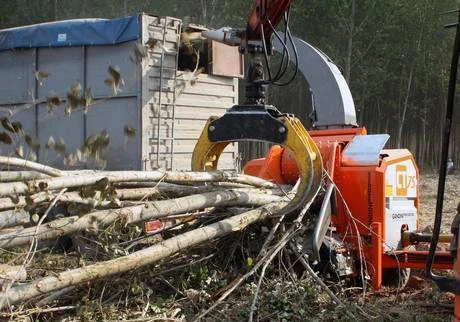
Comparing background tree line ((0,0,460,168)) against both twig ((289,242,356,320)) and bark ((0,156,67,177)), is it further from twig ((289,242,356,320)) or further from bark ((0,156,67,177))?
bark ((0,156,67,177))

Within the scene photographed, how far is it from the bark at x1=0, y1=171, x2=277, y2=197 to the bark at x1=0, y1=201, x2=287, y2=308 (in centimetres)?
34

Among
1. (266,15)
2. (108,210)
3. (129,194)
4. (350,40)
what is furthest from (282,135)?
(350,40)

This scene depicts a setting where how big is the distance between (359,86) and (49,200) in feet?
63.5

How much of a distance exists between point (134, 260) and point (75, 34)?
531 centimetres

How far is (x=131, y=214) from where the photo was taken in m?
4.01

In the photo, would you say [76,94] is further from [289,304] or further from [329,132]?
[329,132]

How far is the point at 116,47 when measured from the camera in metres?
8.09

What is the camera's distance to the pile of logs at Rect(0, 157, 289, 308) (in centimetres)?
349

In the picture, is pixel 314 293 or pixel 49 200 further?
pixel 314 293

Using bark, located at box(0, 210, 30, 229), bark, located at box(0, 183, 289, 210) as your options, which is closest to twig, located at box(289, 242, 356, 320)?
bark, located at box(0, 183, 289, 210)

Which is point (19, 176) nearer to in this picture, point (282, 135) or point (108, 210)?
point (108, 210)

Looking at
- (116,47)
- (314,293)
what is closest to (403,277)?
(314,293)

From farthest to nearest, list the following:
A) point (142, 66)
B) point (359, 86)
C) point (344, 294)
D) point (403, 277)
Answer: point (359, 86)
point (142, 66)
point (403, 277)
point (344, 294)

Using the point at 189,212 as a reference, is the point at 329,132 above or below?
above
